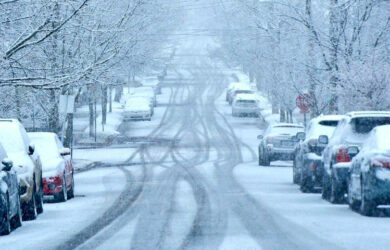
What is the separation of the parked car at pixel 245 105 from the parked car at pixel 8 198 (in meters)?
57.5

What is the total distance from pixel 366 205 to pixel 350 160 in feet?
9.28

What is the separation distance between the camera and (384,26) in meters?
36.5

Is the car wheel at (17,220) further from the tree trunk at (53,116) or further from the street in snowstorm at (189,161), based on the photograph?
the tree trunk at (53,116)

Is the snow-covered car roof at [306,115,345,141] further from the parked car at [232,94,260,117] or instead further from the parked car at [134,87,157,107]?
the parked car at [134,87,157,107]

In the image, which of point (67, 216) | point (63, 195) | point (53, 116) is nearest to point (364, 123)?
point (67, 216)

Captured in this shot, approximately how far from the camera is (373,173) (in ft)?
57.9

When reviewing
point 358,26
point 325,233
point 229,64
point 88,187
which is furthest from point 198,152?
point 229,64

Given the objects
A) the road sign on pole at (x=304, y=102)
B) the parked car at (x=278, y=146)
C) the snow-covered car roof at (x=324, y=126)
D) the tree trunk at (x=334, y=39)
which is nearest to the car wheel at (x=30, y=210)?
the snow-covered car roof at (x=324, y=126)

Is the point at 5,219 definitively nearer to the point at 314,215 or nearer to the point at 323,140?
the point at 314,215

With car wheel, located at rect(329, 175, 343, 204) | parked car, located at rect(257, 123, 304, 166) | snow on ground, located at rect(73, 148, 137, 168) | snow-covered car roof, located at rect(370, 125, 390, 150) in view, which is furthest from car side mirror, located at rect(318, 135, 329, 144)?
snow on ground, located at rect(73, 148, 137, 168)

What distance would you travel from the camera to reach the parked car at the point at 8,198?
15833 millimetres

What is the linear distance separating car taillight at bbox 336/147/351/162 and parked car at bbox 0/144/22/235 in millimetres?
6488

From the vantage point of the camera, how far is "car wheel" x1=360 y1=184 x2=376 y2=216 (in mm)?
17953

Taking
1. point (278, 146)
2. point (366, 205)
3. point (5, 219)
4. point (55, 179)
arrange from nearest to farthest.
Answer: point (5, 219)
point (366, 205)
point (55, 179)
point (278, 146)
